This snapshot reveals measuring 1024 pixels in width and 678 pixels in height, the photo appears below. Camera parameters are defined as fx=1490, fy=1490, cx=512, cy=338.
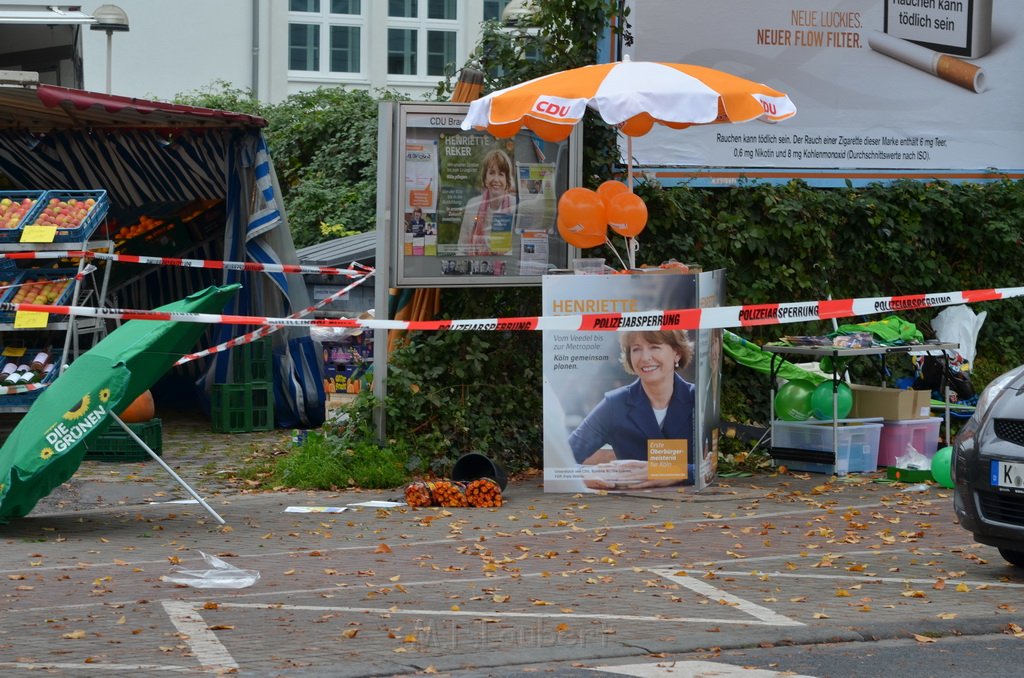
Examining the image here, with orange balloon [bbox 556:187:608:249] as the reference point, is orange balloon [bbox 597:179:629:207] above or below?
above

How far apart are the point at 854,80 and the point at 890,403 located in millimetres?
3383

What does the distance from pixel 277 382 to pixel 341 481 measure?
4.19 metres

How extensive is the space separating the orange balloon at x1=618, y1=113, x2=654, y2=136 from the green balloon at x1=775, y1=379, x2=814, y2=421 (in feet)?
7.88

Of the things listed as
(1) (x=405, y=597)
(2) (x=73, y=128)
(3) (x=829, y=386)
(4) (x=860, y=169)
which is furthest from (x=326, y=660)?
(2) (x=73, y=128)

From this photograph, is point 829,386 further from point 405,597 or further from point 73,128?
point 73,128

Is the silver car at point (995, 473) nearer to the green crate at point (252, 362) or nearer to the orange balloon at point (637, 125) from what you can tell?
the orange balloon at point (637, 125)

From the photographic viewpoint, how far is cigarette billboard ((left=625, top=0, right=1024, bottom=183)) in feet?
42.2

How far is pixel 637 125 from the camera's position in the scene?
1128 cm

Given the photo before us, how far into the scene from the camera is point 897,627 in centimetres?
659

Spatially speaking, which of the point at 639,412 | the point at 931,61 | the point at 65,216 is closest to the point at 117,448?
the point at 65,216

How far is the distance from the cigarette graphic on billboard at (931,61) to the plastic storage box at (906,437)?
3.73 metres

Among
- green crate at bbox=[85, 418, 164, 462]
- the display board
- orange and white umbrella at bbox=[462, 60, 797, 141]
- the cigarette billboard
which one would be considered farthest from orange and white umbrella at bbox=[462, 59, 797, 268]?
green crate at bbox=[85, 418, 164, 462]

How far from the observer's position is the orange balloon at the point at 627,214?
11078 millimetres

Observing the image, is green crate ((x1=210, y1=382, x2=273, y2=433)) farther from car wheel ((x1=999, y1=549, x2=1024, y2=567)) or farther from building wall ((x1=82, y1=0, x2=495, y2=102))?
building wall ((x1=82, y1=0, x2=495, y2=102))
